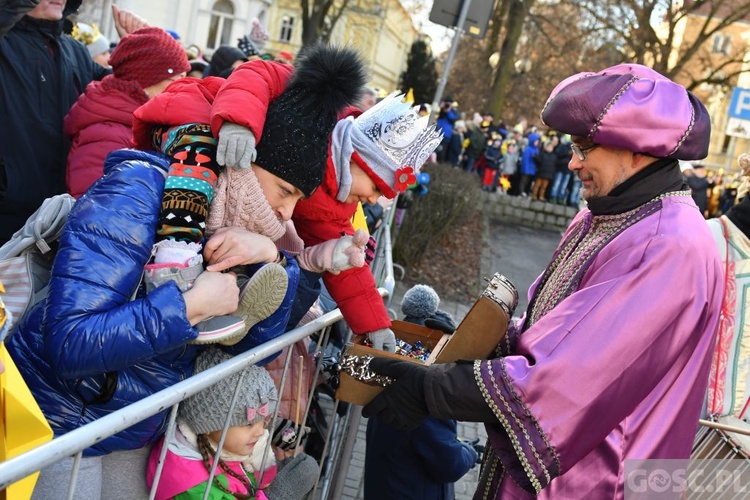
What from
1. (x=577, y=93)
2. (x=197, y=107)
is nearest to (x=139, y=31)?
(x=197, y=107)

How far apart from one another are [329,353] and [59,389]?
2.33 meters

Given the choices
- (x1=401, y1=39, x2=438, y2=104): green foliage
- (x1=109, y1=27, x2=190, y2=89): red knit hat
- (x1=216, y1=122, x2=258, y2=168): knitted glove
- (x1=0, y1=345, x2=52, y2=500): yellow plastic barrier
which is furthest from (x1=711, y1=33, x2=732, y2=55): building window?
(x1=0, y1=345, x2=52, y2=500): yellow plastic barrier

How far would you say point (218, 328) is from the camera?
2262 mm

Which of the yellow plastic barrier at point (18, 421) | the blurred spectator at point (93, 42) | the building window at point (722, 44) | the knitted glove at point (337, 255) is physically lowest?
the yellow plastic barrier at point (18, 421)

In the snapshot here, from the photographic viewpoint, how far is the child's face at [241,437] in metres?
2.63

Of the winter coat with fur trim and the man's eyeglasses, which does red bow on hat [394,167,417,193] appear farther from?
the winter coat with fur trim

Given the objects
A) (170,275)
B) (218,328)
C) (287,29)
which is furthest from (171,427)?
(287,29)

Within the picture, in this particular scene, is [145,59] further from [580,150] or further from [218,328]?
[580,150]

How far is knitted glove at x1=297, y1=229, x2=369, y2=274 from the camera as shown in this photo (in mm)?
3023

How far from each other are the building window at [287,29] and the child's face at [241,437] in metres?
49.3

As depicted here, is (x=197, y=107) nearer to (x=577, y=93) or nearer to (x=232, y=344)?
(x=232, y=344)

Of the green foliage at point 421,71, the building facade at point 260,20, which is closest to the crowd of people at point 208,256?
the building facade at point 260,20

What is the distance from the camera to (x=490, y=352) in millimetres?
2623

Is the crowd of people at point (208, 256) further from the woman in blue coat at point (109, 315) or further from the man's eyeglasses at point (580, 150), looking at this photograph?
the man's eyeglasses at point (580, 150)
